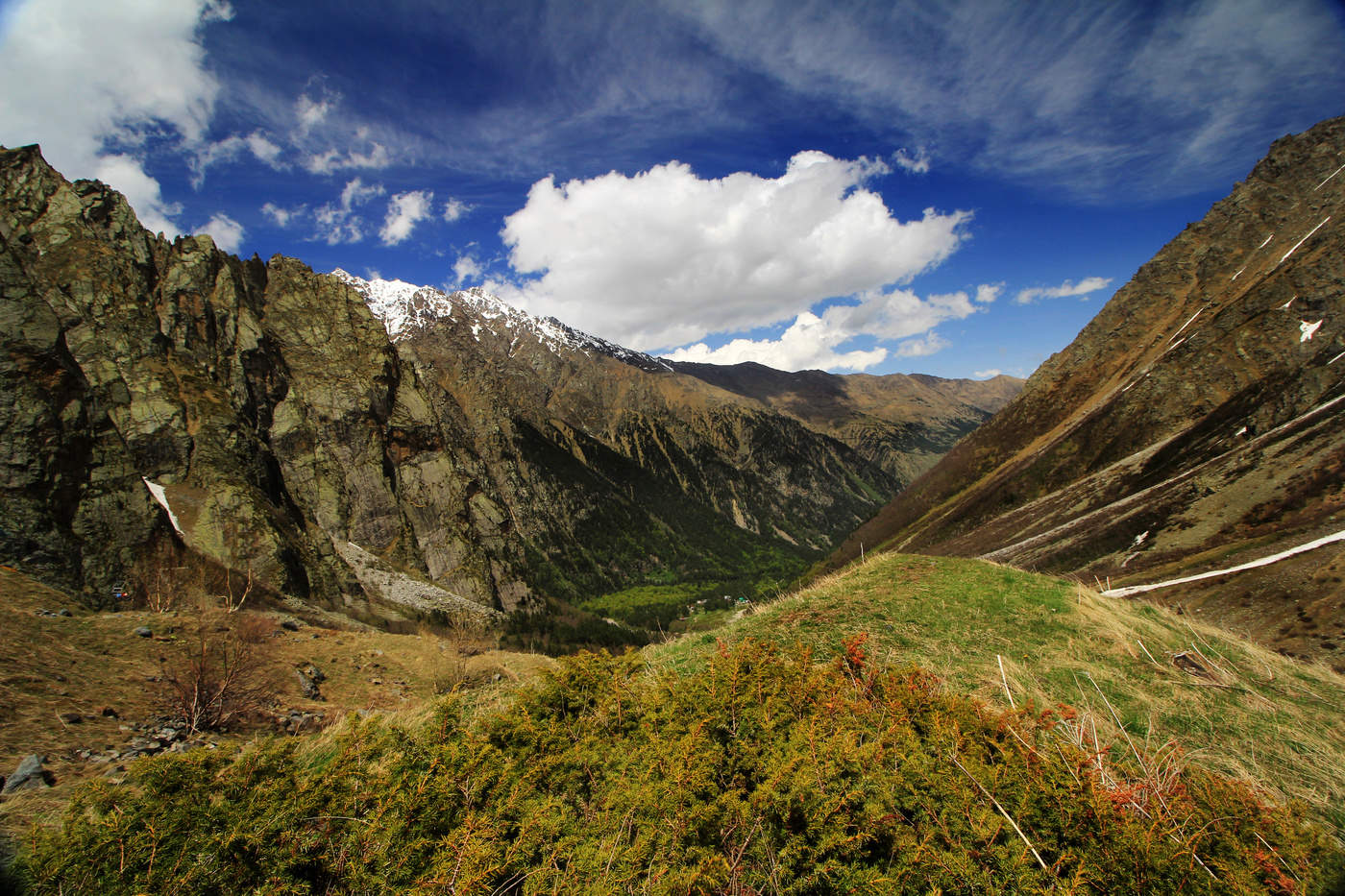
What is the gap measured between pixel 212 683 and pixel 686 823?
1180cm

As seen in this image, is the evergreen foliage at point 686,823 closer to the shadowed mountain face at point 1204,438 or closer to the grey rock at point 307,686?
the grey rock at point 307,686

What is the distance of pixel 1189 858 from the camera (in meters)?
3.62

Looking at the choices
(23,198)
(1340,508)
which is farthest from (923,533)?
(23,198)

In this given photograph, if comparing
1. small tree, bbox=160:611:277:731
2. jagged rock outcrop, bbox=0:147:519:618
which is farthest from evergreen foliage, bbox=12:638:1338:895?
jagged rock outcrop, bbox=0:147:519:618

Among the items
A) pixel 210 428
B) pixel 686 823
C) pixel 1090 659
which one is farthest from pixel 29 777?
pixel 210 428

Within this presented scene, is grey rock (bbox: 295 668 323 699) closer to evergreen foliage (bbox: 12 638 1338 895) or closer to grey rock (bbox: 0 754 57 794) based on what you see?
grey rock (bbox: 0 754 57 794)

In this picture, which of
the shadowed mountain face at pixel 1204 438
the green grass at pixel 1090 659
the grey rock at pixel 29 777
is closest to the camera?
the grey rock at pixel 29 777

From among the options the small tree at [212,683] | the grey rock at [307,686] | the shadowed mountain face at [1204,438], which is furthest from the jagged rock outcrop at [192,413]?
the shadowed mountain face at [1204,438]

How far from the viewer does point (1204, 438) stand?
57781 millimetres

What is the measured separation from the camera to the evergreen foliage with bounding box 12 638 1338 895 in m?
3.48

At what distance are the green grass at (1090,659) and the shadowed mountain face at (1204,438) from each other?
21412mm

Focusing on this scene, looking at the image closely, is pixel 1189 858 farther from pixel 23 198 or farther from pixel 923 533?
pixel 23 198

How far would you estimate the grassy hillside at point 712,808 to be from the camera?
11.5 feet

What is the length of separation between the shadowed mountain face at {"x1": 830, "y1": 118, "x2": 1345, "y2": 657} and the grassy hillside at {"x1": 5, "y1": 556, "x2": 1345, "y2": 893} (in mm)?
31296
